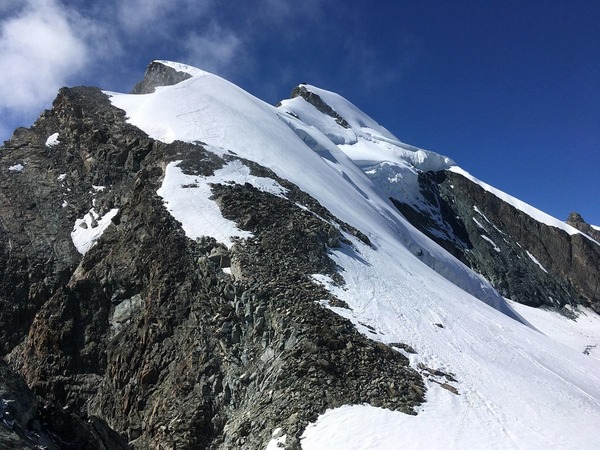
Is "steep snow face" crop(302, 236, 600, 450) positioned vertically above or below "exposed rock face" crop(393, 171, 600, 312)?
below

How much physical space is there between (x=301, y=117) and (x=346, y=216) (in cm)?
4133

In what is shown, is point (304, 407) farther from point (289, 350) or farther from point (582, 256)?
point (582, 256)

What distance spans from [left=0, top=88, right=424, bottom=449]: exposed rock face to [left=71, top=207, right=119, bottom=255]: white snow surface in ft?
1.58

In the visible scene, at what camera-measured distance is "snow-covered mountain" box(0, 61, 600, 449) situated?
14.0 metres

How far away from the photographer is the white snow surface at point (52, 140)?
117 feet

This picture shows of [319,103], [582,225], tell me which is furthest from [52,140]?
[582,225]

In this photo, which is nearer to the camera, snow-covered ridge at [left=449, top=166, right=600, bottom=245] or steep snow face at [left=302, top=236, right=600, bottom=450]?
steep snow face at [left=302, top=236, right=600, bottom=450]

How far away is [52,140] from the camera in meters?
36.2

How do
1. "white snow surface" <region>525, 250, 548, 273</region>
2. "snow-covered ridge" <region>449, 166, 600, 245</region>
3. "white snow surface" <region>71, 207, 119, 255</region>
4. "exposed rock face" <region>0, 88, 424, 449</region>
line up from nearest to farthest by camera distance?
1. "exposed rock face" <region>0, 88, 424, 449</region>
2. "white snow surface" <region>71, 207, 119, 255</region>
3. "white snow surface" <region>525, 250, 548, 273</region>
4. "snow-covered ridge" <region>449, 166, 600, 245</region>

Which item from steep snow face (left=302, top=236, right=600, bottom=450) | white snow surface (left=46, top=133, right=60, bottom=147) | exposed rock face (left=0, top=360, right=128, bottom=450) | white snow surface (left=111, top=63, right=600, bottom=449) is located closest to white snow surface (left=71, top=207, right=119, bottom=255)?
white snow surface (left=111, top=63, right=600, bottom=449)

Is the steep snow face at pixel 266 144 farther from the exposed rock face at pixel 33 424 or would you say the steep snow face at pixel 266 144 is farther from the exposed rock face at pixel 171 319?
the exposed rock face at pixel 33 424

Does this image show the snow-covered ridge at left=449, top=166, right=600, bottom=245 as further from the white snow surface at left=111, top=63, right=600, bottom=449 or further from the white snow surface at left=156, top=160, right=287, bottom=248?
the white snow surface at left=156, top=160, right=287, bottom=248

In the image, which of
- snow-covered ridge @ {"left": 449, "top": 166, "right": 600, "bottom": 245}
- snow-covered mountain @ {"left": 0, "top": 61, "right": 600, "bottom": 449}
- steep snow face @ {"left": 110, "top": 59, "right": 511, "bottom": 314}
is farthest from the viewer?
snow-covered ridge @ {"left": 449, "top": 166, "right": 600, "bottom": 245}

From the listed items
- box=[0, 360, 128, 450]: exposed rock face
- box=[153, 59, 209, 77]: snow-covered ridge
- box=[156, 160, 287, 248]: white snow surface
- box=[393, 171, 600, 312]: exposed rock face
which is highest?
box=[393, 171, 600, 312]: exposed rock face
